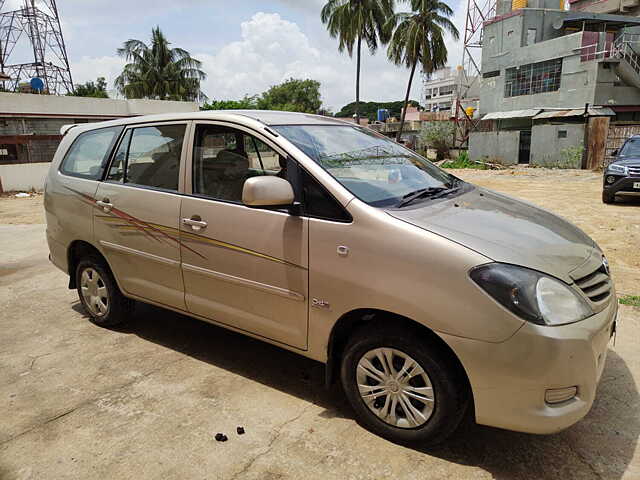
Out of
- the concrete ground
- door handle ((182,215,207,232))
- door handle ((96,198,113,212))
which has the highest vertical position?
door handle ((96,198,113,212))

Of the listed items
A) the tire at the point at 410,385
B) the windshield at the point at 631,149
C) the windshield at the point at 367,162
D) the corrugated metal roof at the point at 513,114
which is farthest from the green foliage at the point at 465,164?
the tire at the point at 410,385

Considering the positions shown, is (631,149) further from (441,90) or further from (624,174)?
(441,90)

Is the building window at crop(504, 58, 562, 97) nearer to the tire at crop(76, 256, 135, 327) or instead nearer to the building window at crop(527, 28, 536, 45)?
the building window at crop(527, 28, 536, 45)

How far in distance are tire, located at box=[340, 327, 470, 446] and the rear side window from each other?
2772mm

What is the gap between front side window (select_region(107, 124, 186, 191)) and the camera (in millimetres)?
3592

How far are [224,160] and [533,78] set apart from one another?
3021 centimetres

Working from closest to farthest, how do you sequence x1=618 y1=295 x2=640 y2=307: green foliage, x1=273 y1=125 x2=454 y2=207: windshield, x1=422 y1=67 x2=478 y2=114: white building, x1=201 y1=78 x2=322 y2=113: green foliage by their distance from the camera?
1. x1=273 y1=125 x2=454 y2=207: windshield
2. x1=618 y1=295 x2=640 y2=307: green foliage
3. x1=201 y1=78 x2=322 y2=113: green foliage
4. x1=422 y1=67 x2=478 y2=114: white building

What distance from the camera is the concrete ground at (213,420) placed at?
253 cm

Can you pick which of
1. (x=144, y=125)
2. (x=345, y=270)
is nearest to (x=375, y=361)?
(x=345, y=270)

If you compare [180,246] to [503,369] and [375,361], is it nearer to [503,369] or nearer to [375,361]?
[375,361]

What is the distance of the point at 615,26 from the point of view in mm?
30969

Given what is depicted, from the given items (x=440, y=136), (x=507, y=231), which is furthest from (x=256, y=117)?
(x=440, y=136)

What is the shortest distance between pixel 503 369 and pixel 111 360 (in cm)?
293

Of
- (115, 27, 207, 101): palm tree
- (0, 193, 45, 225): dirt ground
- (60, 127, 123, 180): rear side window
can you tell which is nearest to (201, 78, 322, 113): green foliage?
(115, 27, 207, 101): palm tree
